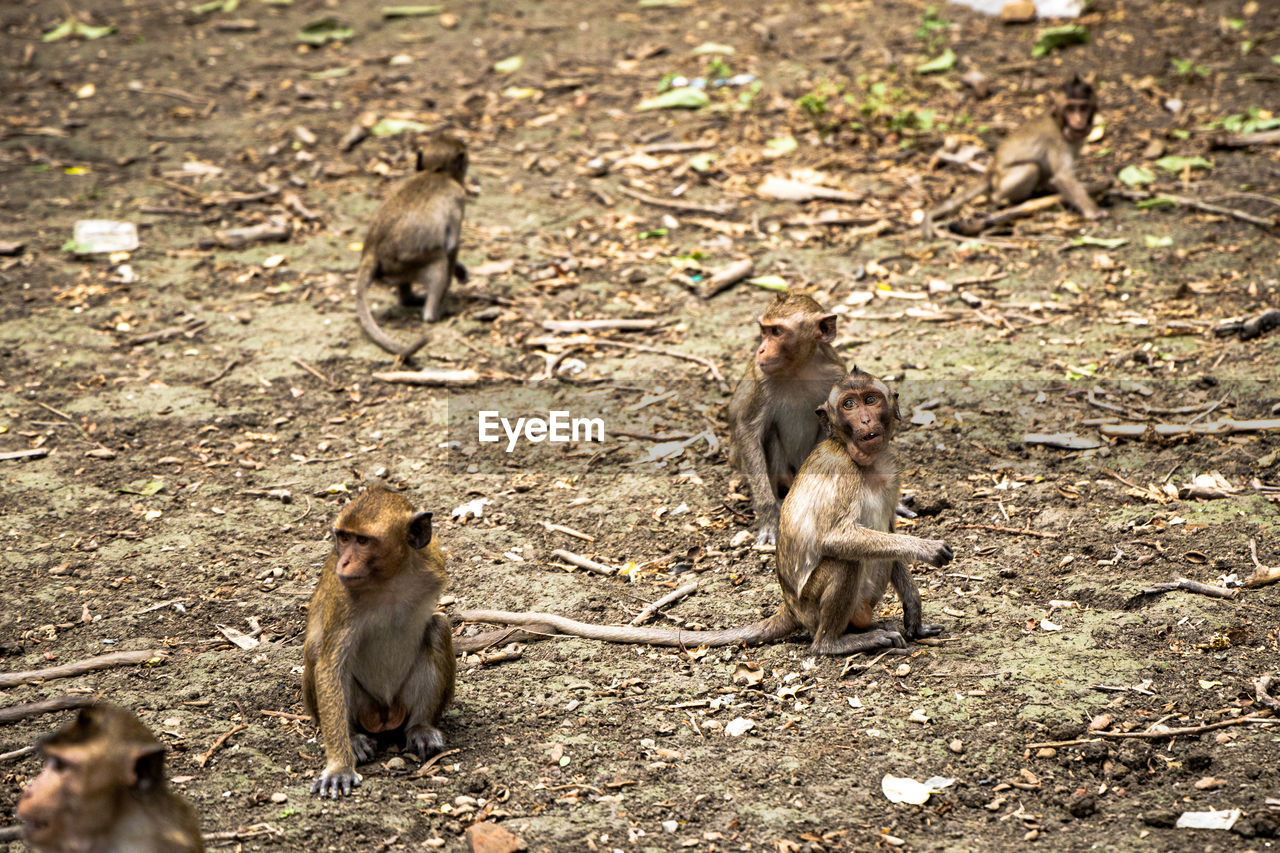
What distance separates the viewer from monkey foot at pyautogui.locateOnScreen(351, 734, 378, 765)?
210 inches

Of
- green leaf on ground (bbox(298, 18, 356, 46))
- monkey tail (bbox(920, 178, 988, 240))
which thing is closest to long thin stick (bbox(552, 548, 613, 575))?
monkey tail (bbox(920, 178, 988, 240))

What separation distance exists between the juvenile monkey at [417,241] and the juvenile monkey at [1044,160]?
4382 millimetres

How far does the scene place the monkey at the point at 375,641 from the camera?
498 centimetres

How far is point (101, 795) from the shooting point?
3.71 metres

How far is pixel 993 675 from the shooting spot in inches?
220

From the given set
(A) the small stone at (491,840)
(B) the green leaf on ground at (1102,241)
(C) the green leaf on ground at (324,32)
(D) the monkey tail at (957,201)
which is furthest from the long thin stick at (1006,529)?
(C) the green leaf on ground at (324,32)

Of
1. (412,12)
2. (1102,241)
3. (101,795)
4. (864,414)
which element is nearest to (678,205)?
(1102,241)

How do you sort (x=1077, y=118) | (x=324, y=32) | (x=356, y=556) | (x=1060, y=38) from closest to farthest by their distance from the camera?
(x=356, y=556) → (x=1077, y=118) → (x=1060, y=38) → (x=324, y=32)

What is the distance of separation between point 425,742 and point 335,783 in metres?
0.49

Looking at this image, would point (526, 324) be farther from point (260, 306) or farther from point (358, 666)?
point (358, 666)

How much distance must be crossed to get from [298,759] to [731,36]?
12.3 metres

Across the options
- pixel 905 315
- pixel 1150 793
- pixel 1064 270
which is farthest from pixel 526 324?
pixel 1150 793

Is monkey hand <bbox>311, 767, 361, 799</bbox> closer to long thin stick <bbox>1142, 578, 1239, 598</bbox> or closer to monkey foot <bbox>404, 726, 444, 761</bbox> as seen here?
monkey foot <bbox>404, 726, 444, 761</bbox>

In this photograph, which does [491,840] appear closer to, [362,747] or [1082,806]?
[362,747]
